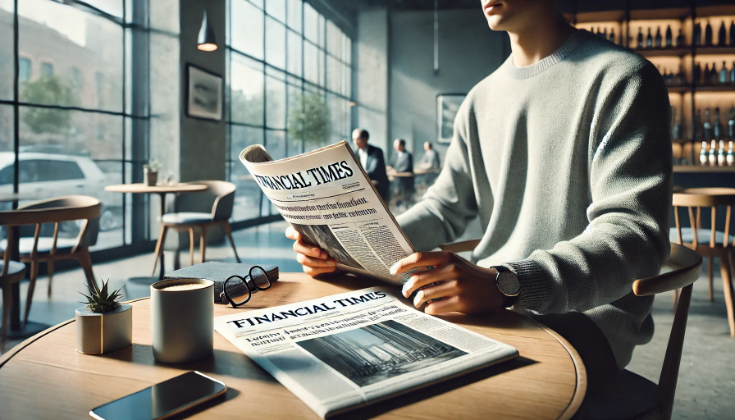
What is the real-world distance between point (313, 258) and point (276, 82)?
306 inches

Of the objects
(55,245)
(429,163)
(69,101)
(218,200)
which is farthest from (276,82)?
(55,245)

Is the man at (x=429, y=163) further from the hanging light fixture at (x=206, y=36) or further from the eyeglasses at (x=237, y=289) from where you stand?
the eyeglasses at (x=237, y=289)

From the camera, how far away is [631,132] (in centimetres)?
89

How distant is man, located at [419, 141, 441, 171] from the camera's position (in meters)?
10.1

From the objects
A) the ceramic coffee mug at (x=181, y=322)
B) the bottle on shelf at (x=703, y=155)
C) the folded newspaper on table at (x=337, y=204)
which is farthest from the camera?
the bottle on shelf at (x=703, y=155)

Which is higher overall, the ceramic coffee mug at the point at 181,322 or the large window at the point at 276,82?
the large window at the point at 276,82

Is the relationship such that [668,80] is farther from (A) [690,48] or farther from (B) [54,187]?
(B) [54,187]

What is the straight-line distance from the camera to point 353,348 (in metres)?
0.57

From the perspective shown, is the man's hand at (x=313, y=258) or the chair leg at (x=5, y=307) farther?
the chair leg at (x=5, y=307)

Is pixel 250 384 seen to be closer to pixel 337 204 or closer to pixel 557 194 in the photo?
pixel 337 204

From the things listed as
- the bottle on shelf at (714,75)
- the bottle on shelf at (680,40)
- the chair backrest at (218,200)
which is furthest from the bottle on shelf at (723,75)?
the chair backrest at (218,200)

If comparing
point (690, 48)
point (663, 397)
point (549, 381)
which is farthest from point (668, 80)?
point (549, 381)

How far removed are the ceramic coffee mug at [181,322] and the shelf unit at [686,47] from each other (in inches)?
248

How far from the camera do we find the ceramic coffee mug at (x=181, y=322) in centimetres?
54
